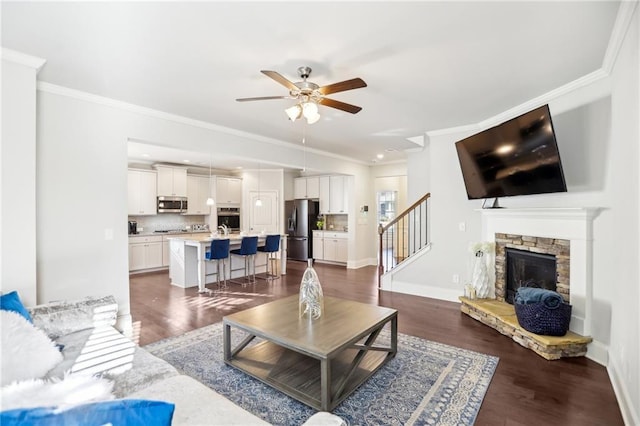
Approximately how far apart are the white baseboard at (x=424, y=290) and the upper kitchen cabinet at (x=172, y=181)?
5413 mm

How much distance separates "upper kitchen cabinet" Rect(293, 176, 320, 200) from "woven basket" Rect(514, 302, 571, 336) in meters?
6.08

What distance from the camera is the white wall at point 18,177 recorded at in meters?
2.58

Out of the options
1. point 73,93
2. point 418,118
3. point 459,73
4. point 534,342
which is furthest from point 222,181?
point 534,342

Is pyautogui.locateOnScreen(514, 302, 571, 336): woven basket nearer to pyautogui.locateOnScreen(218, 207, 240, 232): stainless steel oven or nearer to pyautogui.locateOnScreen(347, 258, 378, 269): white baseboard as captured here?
pyautogui.locateOnScreen(347, 258, 378, 269): white baseboard

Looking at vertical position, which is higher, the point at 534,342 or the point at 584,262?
the point at 584,262

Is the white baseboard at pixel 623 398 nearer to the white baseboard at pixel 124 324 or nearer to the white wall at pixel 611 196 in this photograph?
the white wall at pixel 611 196

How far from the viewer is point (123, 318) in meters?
3.70

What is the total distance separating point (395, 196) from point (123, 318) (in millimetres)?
6857

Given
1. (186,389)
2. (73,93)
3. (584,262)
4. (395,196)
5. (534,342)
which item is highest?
(73,93)

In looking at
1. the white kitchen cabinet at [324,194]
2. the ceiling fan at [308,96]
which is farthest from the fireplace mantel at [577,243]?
the white kitchen cabinet at [324,194]

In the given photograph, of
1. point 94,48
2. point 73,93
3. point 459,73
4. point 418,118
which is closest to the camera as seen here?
point 94,48

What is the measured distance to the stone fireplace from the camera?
3.32m

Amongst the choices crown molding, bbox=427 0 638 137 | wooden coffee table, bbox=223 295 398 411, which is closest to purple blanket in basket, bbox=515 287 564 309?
wooden coffee table, bbox=223 295 398 411

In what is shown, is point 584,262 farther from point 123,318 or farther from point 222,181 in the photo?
point 222,181
